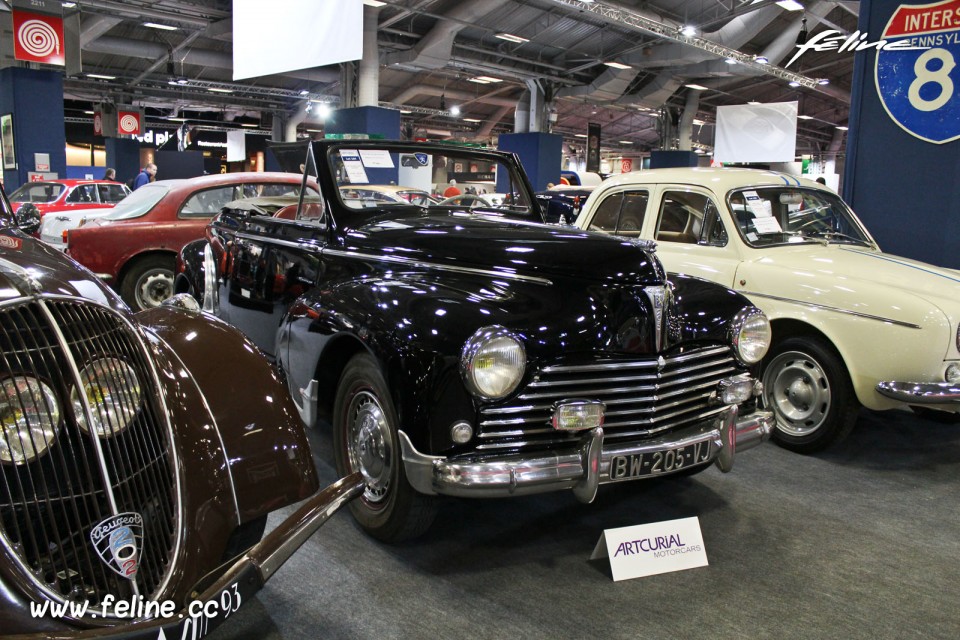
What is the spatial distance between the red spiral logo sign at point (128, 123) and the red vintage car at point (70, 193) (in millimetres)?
12888

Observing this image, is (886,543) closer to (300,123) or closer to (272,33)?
(272,33)

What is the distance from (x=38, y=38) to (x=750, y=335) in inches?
562

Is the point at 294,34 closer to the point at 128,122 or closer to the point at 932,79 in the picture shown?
the point at 932,79

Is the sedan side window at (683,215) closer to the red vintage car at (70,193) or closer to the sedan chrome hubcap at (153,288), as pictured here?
the sedan chrome hubcap at (153,288)

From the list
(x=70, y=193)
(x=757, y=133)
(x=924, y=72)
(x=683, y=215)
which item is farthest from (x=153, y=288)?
(x=757, y=133)

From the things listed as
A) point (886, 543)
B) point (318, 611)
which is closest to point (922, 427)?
point (886, 543)

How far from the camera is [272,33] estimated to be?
6570mm

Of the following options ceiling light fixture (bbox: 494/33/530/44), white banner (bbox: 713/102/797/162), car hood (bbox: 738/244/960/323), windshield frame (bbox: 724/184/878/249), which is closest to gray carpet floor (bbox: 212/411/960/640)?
car hood (bbox: 738/244/960/323)

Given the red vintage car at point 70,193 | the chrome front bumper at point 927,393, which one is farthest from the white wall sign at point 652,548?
the red vintage car at point 70,193

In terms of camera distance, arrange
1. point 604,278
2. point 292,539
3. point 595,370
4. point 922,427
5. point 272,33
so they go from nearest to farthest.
Result: point 292,539
point 595,370
point 604,278
point 922,427
point 272,33

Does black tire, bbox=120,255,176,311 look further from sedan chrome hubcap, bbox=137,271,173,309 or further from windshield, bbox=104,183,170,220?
windshield, bbox=104,183,170,220

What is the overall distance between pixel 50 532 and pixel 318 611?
1044 millimetres

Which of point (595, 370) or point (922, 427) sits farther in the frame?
point (922, 427)

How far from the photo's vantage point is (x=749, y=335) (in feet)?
9.70
